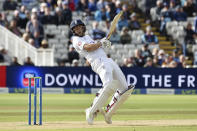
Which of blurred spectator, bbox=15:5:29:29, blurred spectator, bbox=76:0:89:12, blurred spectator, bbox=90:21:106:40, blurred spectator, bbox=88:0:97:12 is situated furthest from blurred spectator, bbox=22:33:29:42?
blurred spectator, bbox=88:0:97:12

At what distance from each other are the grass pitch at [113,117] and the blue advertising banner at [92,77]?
0.77 meters

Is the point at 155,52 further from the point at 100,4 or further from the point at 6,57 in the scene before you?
the point at 6,57

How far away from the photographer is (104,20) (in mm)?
22078

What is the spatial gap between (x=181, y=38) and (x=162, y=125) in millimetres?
13434

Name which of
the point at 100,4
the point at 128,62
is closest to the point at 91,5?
the point at 100,4

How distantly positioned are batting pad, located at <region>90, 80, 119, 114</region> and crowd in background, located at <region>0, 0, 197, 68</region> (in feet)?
31.9

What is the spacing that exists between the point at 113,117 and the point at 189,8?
1287 cm

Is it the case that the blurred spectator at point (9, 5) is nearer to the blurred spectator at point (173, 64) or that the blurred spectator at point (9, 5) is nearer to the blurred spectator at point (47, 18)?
the blurred spectator at point (47, 18)

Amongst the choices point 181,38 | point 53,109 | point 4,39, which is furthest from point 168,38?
point 53,109

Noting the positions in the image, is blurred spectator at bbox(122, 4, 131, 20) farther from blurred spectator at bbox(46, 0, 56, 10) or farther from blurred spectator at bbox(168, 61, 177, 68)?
blurred spectator at bbox(168, 61, 177, 68)

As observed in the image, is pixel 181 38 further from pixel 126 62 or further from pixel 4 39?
pixel 4 39

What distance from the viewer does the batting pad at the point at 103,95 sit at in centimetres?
995

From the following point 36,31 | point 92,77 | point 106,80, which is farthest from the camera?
point 36,31

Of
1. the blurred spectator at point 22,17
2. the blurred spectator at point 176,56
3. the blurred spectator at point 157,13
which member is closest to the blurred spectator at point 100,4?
the blurred spectator at point 157,13
